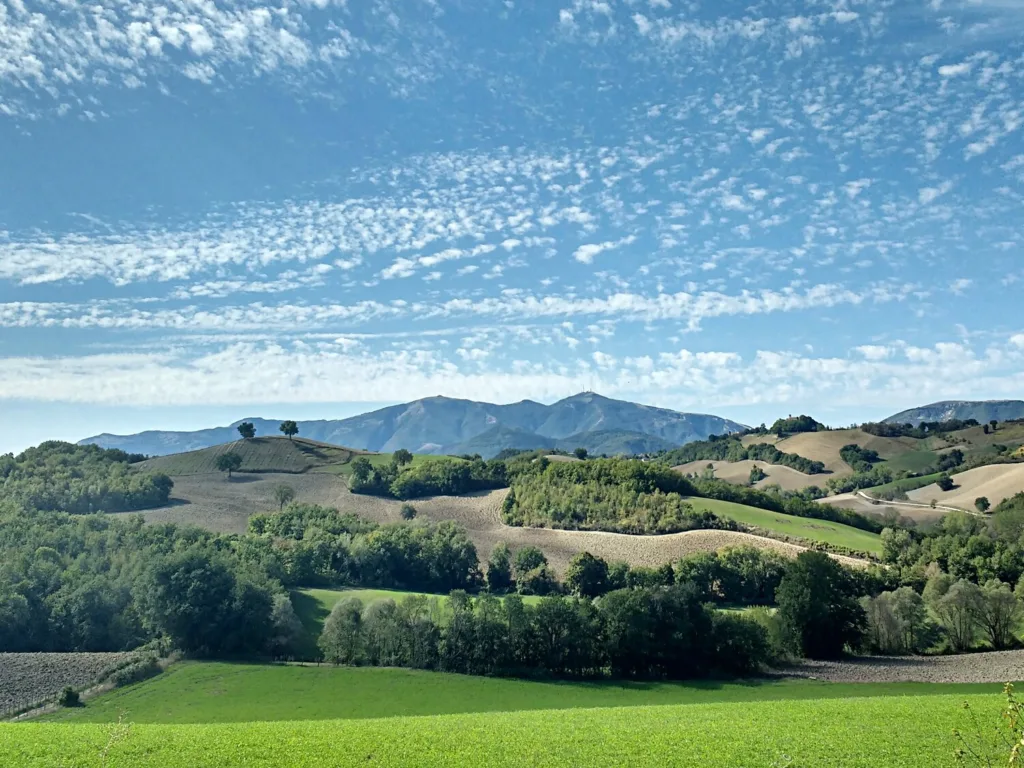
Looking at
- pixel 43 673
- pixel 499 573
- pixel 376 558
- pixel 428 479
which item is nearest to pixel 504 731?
pixel 43 673

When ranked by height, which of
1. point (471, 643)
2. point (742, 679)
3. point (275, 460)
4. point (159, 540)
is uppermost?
point (275, 460)

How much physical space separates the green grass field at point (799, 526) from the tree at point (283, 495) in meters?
81.5

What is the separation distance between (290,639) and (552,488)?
8140 cm

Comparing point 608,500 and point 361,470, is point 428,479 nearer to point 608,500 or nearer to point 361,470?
point 361,470

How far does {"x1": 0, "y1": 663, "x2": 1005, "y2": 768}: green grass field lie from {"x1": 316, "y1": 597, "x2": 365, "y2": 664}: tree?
1038 cm

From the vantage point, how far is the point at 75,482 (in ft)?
428

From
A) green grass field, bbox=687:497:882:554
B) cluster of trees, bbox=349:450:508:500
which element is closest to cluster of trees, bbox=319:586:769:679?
green grass field, bbox=687:497:882:554

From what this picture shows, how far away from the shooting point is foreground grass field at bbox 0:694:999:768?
26906 millimetres

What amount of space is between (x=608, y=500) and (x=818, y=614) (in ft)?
229

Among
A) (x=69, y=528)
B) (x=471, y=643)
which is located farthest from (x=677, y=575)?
(x=69, y=528)

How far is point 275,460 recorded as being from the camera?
623 feet

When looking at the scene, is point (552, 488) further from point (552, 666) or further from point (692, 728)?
point (692, 728)

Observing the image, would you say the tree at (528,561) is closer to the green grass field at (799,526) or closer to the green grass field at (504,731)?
the green grass field at (799,526)

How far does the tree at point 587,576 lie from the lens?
9344cm
